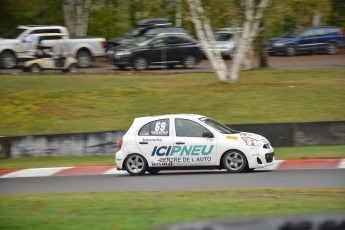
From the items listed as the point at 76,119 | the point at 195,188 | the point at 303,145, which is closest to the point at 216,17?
the point at 76,119

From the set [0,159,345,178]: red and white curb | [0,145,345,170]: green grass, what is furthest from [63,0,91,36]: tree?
[0,159,345,178]: red and white curb

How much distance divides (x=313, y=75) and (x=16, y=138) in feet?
46.4

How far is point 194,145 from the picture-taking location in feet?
51.5

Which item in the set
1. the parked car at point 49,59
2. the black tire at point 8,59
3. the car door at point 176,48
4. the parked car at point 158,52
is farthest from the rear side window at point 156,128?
the black tire at point 8,59

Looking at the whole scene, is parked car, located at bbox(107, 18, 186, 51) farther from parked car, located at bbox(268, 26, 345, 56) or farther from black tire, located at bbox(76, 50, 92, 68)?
parked car, located at bbox(268, 26, 345, 56)

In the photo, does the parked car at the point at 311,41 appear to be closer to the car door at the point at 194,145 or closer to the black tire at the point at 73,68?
the black tire at the point at 73,68

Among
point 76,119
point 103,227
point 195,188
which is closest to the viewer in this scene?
point 103,227

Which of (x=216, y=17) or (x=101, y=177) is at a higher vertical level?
(x=216, y=17)

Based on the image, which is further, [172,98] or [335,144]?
[172,98]

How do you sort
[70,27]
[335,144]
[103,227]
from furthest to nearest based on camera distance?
1. [70,27]
2. [335,144]
3. [103,227]

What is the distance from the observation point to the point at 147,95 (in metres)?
25.6

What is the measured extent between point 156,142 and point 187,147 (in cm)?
66

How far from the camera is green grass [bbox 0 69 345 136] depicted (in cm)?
2258

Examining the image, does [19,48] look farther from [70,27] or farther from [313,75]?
[313,75]
